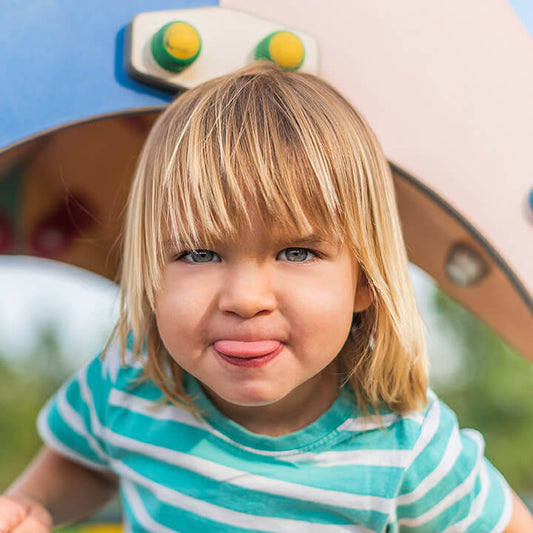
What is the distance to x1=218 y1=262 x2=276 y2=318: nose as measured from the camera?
0.56 m

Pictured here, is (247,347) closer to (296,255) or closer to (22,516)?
(296,255)

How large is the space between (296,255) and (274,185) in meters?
0.07

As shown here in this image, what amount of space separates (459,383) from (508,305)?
19.7 ft

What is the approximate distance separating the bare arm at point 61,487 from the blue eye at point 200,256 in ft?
1.31

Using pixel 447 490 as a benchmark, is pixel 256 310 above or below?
above

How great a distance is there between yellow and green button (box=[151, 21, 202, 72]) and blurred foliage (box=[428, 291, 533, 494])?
5724 mm

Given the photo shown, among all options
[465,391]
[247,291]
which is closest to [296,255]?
[247,291]

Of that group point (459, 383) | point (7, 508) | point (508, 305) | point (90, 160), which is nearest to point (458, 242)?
point (508, 305)

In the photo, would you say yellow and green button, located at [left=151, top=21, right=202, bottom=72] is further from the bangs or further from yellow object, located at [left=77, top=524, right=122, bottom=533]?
yellow object, located at [left=77, top=524, right=122, bottom=533]

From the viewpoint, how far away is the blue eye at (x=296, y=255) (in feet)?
1.93

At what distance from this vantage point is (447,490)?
698 millimetres

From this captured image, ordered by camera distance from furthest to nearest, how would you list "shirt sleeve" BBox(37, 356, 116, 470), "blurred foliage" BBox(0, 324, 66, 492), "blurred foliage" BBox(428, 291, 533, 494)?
"blurred foliage" BBox(428, 291, 533, 494) < "blurred foliage" BBox(0, 324, 66, 492) < "shirt sleeve" BBox(37, 356, 116, 470)

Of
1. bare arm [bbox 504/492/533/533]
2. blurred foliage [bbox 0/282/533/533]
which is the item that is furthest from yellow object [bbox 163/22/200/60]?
blurred foliage [bbox 0/282/533/533]

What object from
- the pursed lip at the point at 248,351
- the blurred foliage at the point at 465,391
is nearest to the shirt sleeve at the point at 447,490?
the pursed lip at the point at 248,351
